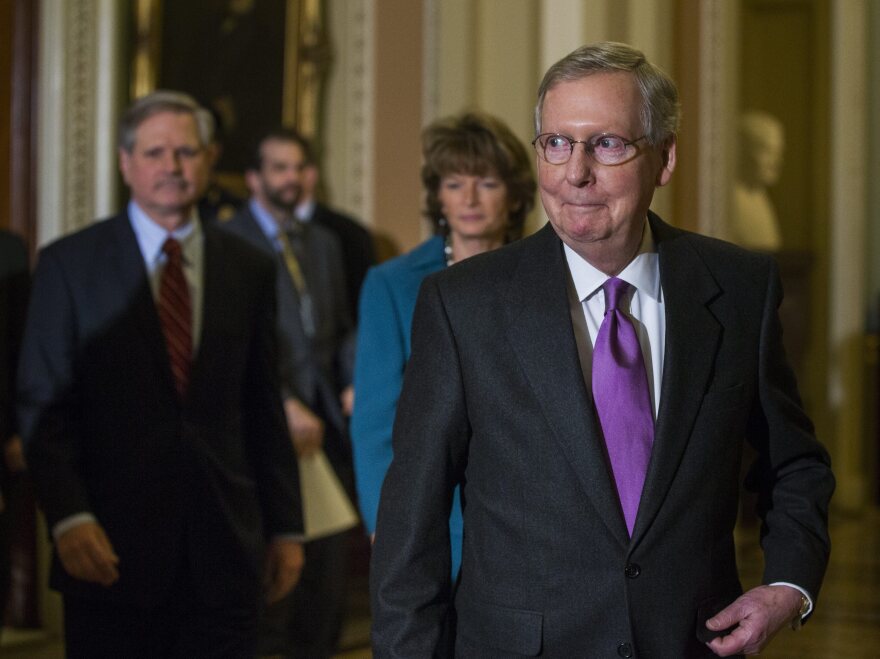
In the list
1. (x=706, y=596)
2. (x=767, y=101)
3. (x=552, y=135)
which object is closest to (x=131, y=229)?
(x=552, y=135)

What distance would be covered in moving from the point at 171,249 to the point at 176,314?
7.4 inches

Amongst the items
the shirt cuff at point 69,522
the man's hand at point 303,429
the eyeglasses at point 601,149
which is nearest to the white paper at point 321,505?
the man's hand at point 303,429

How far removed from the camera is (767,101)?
38.8ft

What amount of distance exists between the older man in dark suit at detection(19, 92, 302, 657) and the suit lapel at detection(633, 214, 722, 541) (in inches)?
62.6

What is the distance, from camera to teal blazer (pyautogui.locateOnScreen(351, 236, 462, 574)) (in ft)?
10.6

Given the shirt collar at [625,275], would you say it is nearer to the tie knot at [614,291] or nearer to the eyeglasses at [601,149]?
the tie knot at [614,291]

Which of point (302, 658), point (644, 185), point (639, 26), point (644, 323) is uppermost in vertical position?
point (639, 26)

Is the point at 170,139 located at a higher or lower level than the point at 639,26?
lower

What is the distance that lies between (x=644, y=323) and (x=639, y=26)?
12.9 feet

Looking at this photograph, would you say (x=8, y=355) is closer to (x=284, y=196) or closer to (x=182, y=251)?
(x=182, y=251)

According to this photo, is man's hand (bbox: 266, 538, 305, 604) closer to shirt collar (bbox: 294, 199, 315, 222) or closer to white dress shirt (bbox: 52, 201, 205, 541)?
white dress shirt (bbox: 52, 201, 205, 541)

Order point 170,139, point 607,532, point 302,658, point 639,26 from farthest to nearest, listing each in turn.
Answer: point 639,26, point 302,658, point 170,139, point 607,532

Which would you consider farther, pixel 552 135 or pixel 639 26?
pixel 639 26

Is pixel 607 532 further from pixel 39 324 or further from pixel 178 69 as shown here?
pixel 178 69
